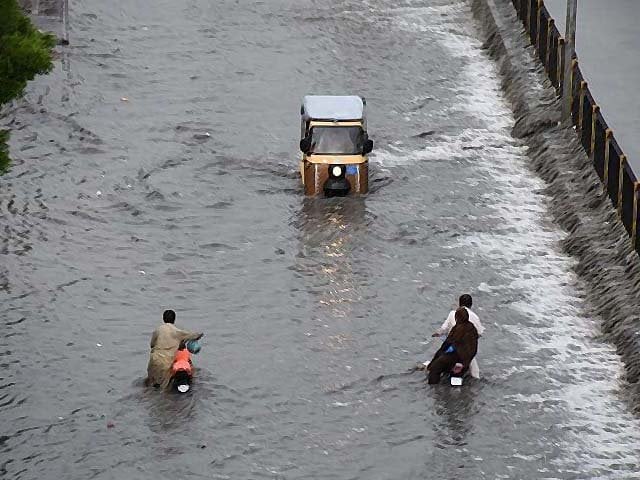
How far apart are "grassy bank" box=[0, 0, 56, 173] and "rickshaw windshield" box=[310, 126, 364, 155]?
36.8ft

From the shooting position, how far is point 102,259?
2953 cm

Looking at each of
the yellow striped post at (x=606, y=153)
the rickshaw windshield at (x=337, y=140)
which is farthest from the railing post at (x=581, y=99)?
the rickshaw windshield at (x=337, y=140)

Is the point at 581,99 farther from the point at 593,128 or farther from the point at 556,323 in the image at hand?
the point at 556,323

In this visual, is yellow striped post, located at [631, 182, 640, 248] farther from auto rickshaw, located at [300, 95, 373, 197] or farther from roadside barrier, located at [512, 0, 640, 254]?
auto rickshaw, located at [300, 95, 373, 197]

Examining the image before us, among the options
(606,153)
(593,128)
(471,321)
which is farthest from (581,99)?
(471,321)

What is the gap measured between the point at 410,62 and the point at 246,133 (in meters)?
6.22

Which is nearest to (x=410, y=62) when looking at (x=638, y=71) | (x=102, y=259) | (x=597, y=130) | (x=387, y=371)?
(x=638, y=71)

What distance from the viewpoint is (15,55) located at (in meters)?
20.8

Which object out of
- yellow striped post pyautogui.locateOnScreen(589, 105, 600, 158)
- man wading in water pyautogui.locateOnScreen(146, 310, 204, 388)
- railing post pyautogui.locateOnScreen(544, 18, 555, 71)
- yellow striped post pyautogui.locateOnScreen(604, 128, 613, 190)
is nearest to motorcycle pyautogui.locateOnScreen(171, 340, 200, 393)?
man wading in water pyautogui.locateOnScreen(146, 310, 204, 388)

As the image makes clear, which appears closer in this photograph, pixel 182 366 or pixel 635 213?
pixel 182 366

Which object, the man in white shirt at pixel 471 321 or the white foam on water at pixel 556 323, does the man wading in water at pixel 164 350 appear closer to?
the man in white shirt at pixel 471 321

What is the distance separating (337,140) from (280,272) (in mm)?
4167

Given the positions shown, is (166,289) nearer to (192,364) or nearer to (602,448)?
(192,364)

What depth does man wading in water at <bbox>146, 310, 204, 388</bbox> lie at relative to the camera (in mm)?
23703
